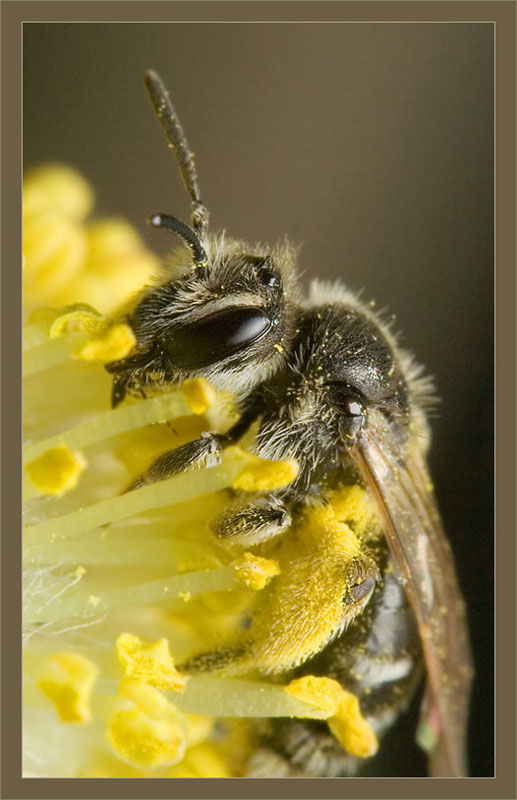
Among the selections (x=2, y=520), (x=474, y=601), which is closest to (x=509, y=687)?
(x=474, y=601)

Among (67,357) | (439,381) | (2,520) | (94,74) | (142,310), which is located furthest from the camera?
(439,381)

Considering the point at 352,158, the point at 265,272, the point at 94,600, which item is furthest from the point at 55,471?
the point at 352,158

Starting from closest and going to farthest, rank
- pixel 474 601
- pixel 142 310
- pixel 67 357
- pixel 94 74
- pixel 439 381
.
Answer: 1. pixel 142 310
2. pixel 67 357
3. pixel 94 74
4. pixel 474 601
5. pixel 439 381

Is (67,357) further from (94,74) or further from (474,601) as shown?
(474,601)

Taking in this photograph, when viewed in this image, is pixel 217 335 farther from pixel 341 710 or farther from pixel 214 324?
pixel 341 710

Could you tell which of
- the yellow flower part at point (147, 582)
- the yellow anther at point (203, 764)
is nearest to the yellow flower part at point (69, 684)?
the yellow flower part at point (147, 582)

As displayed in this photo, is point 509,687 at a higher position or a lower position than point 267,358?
lower

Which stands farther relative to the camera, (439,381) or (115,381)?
(439,381)

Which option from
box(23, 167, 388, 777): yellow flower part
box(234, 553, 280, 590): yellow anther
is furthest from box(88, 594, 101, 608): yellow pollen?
box(234, 553, 280, 590): yellow anther

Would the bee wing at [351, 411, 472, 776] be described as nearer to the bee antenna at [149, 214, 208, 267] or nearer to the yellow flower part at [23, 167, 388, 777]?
the yellow flower part at [23, 167, 388, 777]
